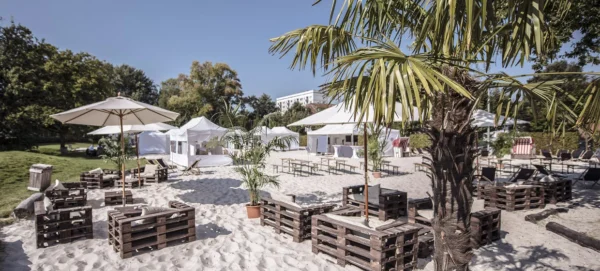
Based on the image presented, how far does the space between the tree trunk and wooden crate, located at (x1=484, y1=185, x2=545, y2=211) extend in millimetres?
5529

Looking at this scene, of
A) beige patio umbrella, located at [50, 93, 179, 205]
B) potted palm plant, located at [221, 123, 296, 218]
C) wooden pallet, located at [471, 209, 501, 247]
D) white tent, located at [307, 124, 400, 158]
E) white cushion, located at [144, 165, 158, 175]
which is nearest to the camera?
wooden pallet, located at [471, 209, 501, 247]

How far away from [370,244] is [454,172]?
64.1 inches

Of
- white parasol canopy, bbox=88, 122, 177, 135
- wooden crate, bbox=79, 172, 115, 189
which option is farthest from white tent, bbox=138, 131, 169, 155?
wooden crate, bbox=79, 172, 115, 189

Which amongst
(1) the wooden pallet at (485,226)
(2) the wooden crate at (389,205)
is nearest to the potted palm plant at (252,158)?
(2) the wooden crate at (389,205)

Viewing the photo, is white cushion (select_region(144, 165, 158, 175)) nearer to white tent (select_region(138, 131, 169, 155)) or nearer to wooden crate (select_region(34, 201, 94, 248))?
wooden crate (select_region(34, 201, 94, 248))

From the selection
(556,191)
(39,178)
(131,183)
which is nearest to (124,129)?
(131,183)

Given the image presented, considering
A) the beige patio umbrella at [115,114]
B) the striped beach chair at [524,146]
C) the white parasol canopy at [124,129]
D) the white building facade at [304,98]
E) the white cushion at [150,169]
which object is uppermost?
the white building facade at [304,98]

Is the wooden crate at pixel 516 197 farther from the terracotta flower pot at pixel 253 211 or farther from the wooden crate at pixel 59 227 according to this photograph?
the wooden crate at pixel 59 227

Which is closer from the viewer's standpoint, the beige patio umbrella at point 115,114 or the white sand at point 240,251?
the white sand at point 240,251

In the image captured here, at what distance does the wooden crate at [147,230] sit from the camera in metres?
4.61

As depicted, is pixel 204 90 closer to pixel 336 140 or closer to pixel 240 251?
pixel 336 140

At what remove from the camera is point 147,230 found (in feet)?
16.4

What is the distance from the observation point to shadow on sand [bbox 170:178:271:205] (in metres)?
8.41

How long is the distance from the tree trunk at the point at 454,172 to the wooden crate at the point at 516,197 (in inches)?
218
